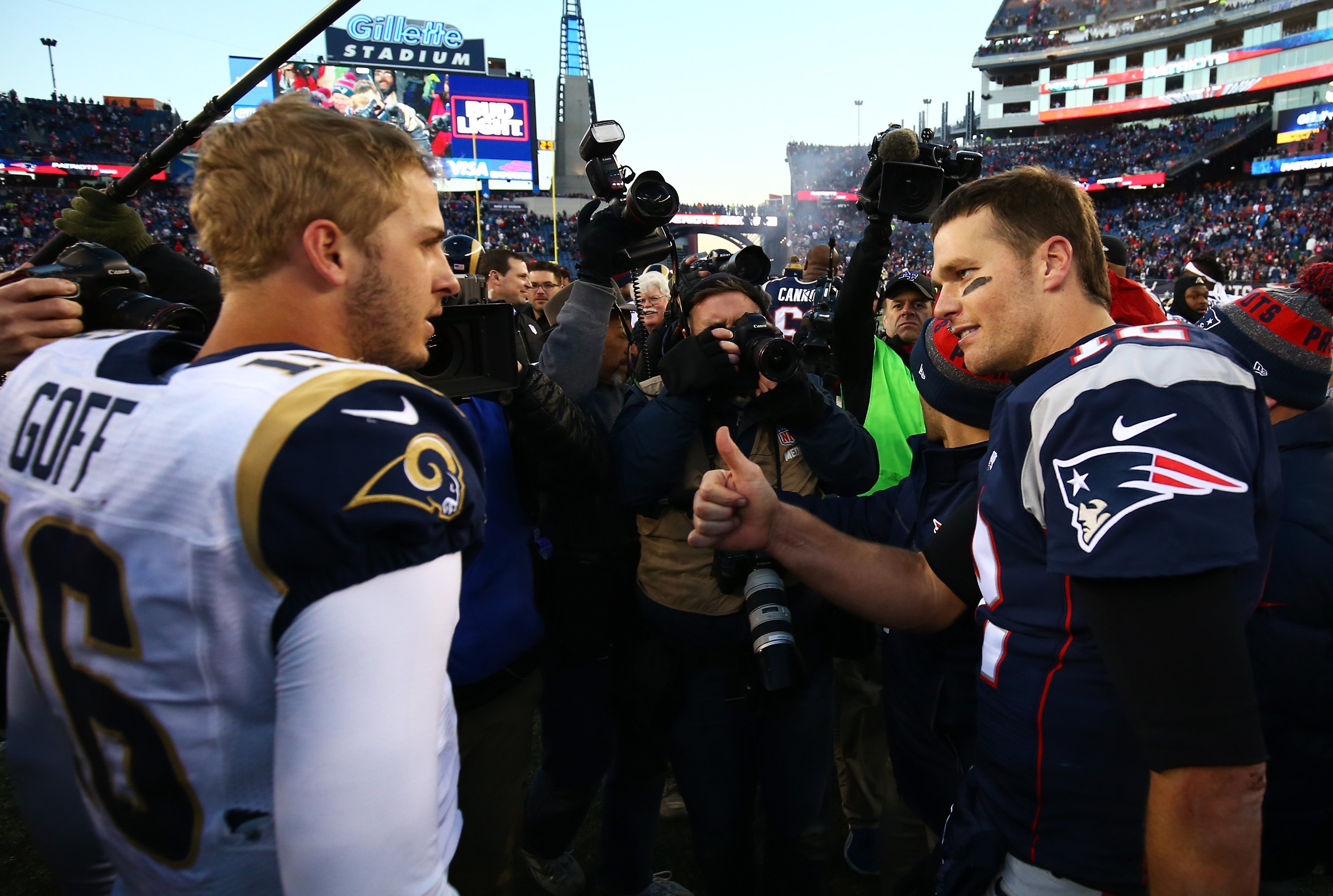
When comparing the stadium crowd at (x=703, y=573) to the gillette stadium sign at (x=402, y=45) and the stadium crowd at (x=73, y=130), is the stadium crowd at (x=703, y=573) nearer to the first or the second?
the gillette stadium sign at (x=402, y=45)

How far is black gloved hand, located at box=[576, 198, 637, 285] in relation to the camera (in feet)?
7.61

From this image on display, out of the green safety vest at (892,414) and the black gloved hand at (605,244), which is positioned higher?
the black gloved hand at (605,244)

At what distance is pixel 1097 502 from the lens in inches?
38.9

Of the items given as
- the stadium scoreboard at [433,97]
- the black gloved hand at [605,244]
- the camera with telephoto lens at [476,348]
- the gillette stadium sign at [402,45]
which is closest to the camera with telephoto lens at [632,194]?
the black gloved hand at [605,244]

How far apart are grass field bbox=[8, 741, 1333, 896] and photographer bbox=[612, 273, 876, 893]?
570 mm

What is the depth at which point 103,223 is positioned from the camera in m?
2.46

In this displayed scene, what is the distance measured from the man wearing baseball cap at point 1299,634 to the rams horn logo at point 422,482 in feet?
5.37

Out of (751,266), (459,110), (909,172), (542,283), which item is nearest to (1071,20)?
(459,110)

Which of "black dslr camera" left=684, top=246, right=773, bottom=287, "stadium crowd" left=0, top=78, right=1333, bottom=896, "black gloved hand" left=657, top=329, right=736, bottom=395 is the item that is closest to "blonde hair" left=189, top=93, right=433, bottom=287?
"stadium crowd" left=0, top=78, right=1333, bottom=896

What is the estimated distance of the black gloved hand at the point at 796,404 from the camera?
7.41 ft

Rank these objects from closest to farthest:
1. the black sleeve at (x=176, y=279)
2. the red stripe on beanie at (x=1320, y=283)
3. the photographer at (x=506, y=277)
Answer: the red stripe on beanie at (x=1320, y=283)
the black sleeve at (x=176, y=279)
the photographer at (x=506, y=277)

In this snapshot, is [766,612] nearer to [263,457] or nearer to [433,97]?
[263,457]

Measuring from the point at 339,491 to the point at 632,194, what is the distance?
1721 millimetres

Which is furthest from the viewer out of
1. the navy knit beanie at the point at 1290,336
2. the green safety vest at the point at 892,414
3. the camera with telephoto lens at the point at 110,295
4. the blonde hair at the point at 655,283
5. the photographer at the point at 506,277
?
the blonde hair at the point at 655,283
